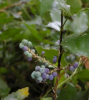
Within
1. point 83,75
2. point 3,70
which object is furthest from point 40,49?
point 3,70

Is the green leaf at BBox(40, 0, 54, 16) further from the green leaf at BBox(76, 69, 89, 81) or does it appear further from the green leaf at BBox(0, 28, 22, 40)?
the green leaf at BBox(0, 28, 22, 40)

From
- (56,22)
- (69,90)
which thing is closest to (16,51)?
(56,22)

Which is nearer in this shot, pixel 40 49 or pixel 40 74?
pixel 40 74

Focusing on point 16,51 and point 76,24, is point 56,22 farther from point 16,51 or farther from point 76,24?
point 16,51

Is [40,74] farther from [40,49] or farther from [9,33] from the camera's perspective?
[9,33]

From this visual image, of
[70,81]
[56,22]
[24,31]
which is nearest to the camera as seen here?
[70,81]

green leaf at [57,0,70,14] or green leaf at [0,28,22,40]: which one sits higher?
green leaf at [57,0,70,14]

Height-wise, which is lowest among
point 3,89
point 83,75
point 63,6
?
point 3,89

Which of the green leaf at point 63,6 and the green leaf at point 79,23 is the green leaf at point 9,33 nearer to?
the green leaf at point 79,23

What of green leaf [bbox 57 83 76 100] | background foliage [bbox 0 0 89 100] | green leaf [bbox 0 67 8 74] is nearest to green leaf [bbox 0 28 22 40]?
background foliage [bbox 0 0 89 100]
